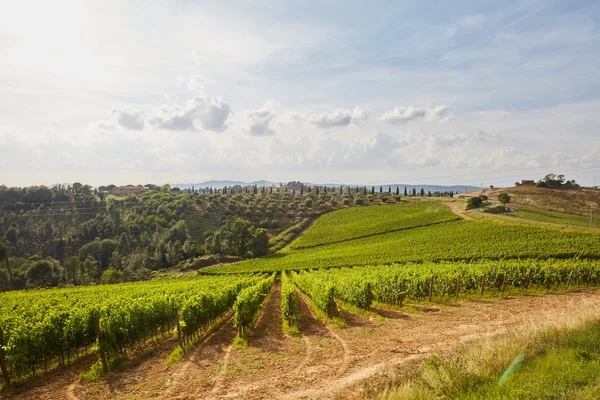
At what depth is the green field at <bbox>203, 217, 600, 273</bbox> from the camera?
173 feet

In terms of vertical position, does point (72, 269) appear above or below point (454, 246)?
below

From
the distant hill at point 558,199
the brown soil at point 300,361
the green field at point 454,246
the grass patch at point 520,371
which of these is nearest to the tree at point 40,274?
the green field at point 454,246

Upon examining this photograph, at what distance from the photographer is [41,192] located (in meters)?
183

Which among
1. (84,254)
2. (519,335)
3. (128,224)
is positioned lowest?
(84,254)

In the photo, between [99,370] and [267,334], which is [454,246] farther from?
[99,370]

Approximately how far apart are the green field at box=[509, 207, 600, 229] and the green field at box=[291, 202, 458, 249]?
60.3ft

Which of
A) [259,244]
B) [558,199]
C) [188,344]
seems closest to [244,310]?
[188,344]

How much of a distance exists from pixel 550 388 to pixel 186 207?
167 metres

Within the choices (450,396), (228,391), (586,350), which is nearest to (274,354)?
(228,391)

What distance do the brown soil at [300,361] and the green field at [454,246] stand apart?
134ft

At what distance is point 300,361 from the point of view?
40.9 feet

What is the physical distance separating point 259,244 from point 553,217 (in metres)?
83.0

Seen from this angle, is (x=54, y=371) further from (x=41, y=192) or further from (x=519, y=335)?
(x=41, y=192)

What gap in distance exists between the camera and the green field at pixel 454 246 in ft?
173
